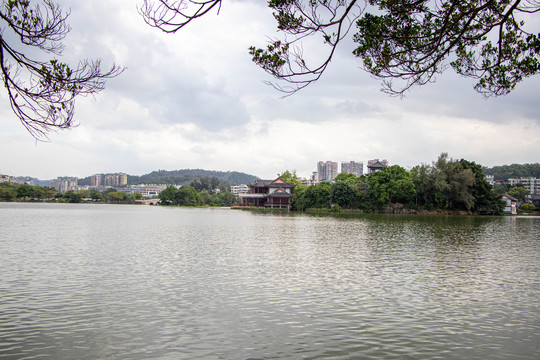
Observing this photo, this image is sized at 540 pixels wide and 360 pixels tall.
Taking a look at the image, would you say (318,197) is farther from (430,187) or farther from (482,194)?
(482,194)

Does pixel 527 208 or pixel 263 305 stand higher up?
pixel 527 208

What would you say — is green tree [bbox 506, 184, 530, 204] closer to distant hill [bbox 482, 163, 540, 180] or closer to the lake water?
distant hill [bbox 482, 163, 540, 180]

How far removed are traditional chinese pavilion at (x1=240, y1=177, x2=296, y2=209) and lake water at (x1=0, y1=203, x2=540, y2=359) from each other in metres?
51.5

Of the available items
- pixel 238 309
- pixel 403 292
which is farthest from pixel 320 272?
pixel 238 309

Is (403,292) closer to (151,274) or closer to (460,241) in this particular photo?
(151,274)

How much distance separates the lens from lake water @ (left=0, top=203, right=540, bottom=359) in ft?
17.8

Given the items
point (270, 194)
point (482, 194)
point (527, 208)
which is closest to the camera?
point (482, 194)

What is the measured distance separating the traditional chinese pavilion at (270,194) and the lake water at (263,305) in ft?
169

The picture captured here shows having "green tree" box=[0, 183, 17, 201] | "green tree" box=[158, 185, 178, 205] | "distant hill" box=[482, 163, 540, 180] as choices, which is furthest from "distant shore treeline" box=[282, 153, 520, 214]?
"distant hill" box=[482, 163, 540, 180]

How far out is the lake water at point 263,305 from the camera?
5.41 m

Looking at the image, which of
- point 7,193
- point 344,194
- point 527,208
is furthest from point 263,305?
point 7,193

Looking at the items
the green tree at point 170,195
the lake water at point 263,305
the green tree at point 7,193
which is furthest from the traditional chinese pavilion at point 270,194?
the green tree at point 7,193

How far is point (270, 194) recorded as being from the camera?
66.1m

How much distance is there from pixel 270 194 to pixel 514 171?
115 metres
